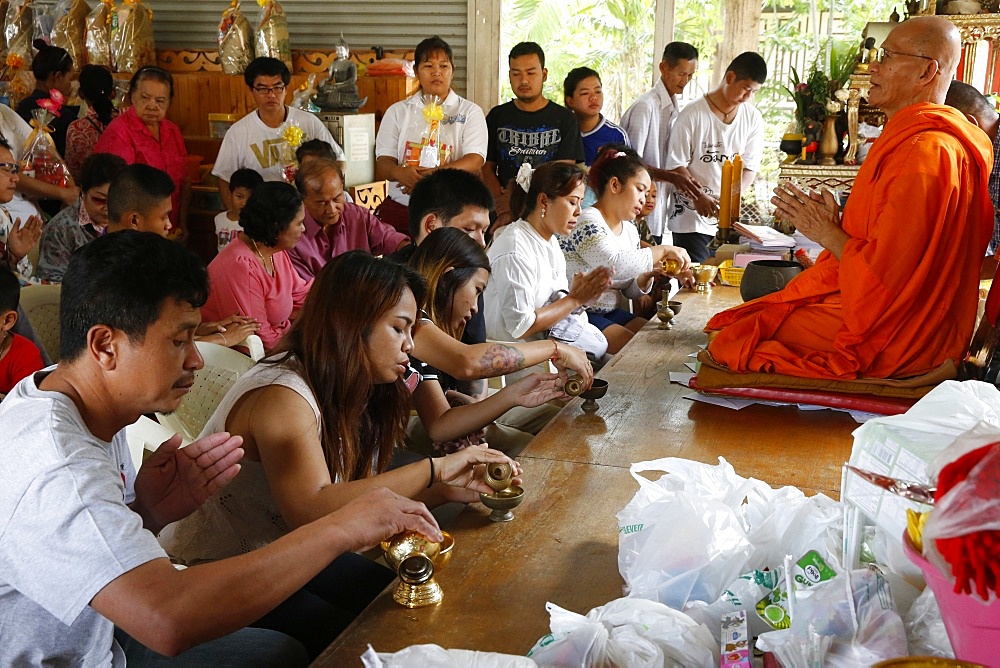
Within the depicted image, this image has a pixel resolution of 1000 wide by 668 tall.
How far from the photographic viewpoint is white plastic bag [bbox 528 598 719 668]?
3.41ft

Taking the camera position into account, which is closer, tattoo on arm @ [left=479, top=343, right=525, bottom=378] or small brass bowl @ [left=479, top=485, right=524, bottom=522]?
small brass bowl @ [left=479, top=485, right=524, bottom=522]

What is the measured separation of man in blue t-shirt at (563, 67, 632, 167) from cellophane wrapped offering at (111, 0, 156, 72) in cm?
294

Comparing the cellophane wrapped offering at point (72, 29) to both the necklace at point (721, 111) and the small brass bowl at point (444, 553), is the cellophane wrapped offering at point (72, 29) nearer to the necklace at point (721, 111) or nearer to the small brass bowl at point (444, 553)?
the necklace at point (721, 111)

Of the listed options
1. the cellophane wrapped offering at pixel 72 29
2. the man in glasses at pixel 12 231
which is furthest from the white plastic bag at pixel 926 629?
the cellophane wrapped offering at pixel 72 29

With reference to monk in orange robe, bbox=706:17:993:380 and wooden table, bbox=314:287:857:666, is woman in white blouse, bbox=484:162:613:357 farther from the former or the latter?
monk in orange robe, bbox=706:17:993:380

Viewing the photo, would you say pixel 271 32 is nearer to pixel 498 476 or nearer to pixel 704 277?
pixel 704 277

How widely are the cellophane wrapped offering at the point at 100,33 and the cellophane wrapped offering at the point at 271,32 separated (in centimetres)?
103

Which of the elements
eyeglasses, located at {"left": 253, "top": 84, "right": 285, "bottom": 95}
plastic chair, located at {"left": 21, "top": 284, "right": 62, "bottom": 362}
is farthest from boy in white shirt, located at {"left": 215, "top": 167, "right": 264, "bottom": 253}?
plastic chair, located at {"left": 21, "top": 284, "right": 62, "bottom": 362}

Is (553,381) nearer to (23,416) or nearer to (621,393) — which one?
(621,393)

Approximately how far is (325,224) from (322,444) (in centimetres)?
256

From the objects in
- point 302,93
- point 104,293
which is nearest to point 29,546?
point 104,293

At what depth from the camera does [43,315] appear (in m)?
2.97

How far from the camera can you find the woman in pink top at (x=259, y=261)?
138 inches

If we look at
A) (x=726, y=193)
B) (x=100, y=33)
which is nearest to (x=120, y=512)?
(x=726, y=193)
